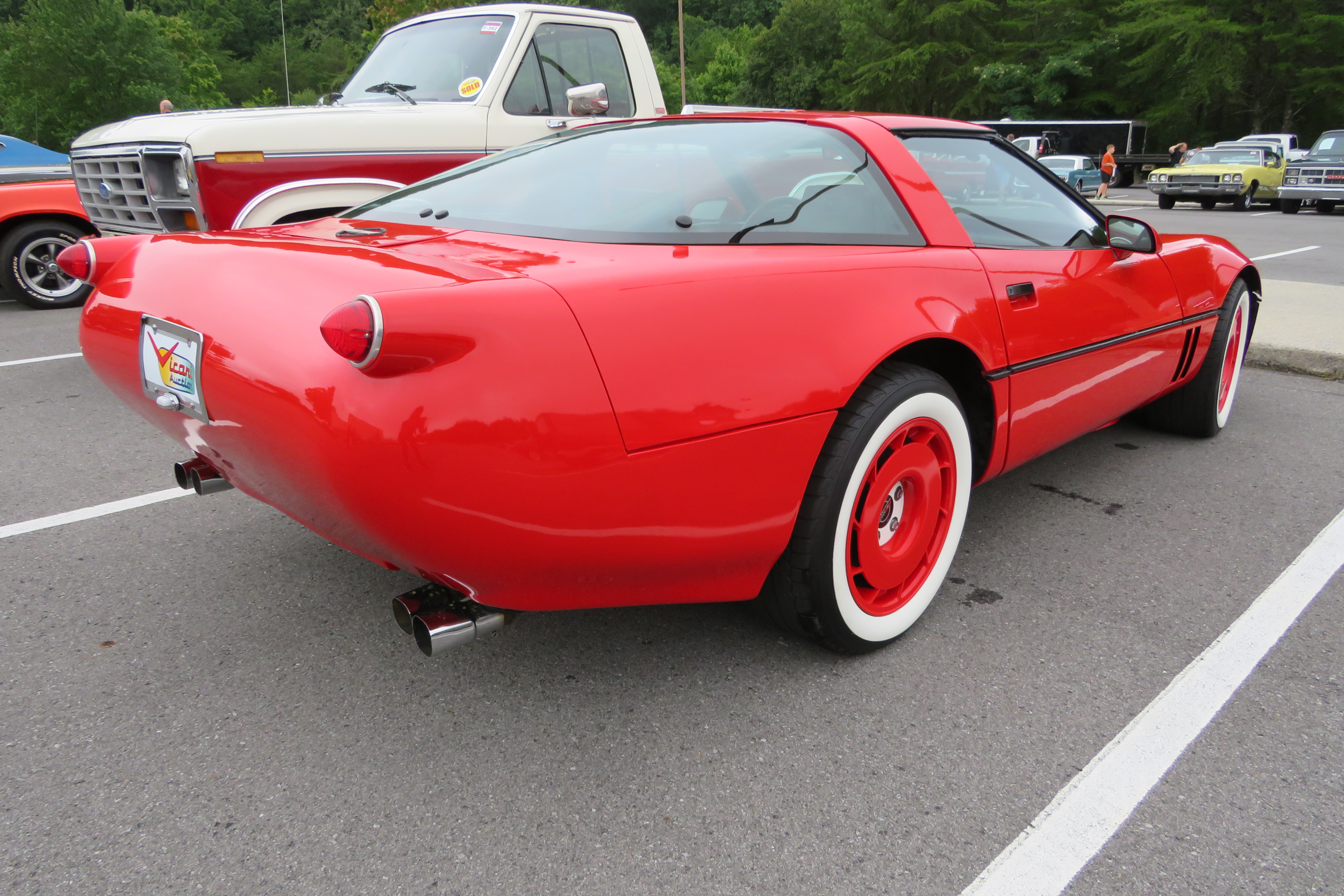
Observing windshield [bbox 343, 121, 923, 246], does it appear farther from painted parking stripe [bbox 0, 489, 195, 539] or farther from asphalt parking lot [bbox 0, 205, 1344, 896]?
painted parking stripe [bbox 0, 489, 195, 539]

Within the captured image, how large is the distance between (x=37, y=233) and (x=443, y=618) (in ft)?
23.3

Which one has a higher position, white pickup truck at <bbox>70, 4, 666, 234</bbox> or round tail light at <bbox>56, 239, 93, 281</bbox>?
white pickup truck at <bbox>70, 4, 666, 234</bbox>

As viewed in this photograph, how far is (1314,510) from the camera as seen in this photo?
10.7ft

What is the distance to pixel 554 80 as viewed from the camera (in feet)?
17.7

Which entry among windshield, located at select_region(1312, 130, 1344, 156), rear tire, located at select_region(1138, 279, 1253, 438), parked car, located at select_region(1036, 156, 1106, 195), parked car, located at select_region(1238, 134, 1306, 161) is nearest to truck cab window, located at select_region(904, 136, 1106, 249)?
rear tire, located at select_region(1138, 279, 1253, 438)


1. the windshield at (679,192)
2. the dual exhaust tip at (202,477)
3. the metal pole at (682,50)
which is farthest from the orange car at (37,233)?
the windshield at (679,192)

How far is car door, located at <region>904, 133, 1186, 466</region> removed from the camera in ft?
8.48

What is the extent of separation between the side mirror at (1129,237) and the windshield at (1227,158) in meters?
21.3

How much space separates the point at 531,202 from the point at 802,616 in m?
1.22

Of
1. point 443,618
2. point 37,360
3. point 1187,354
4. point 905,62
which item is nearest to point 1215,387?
point 1187,354

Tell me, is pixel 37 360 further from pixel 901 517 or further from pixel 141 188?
pixel 901 517

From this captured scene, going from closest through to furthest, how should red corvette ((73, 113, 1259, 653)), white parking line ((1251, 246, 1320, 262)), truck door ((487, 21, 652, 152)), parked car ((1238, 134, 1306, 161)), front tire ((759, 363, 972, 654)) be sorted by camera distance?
Result: 1. red corvette ((73, 113, 1259, 653))
2. front tire ((759, 363, 972, 654))
3. truck door ((487, 21, 652, 152))
4. white parking line ((1251, 246, 1320, 262))
5. parked car ((1238, 134, 1306, 161))

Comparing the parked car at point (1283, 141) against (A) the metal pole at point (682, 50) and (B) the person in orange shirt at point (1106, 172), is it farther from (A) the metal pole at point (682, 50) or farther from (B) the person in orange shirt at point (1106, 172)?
(A) the metal pole at point (682, 50)

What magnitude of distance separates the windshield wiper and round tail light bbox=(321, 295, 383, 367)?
4167 millimetres
